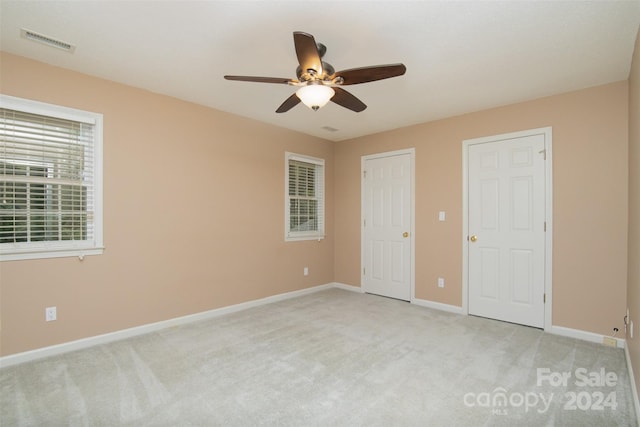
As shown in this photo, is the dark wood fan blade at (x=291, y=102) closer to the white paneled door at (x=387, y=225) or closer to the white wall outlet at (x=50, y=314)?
the white paneled door at (x=387, y=225)

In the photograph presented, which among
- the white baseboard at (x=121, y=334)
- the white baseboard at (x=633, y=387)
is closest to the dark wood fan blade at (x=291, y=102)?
the white baseboard at (x=121, y=334)

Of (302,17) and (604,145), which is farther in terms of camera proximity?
(604,145)

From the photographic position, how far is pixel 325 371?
2449 mm

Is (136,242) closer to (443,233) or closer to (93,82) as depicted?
(93,82)

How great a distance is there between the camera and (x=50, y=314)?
2.69m

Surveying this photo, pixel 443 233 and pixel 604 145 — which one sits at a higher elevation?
pixel 604 145

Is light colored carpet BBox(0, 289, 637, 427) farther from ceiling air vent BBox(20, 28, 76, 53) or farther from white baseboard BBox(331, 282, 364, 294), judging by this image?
ceiling air vent BBox(20, 28, 76, 53)

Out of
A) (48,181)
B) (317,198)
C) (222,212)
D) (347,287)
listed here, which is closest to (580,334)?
(347,287)

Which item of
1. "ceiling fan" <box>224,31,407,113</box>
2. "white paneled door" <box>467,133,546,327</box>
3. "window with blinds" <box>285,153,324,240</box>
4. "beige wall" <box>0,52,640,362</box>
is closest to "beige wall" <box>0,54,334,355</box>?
"beige wall" <box>0,52,640,362</box>

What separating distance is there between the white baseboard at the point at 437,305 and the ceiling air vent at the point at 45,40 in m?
4.57

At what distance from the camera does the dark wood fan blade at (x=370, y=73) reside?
1.91 metres

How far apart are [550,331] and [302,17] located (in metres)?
3.79

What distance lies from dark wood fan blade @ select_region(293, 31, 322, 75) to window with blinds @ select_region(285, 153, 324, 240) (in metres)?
2.68

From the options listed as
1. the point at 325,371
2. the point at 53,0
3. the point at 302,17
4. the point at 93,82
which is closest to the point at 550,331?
the point at 325,371
